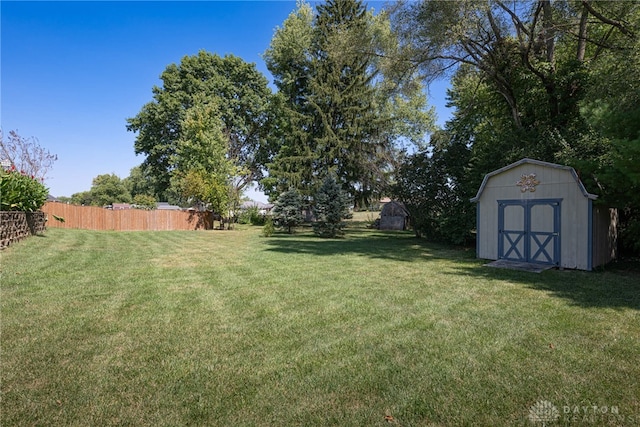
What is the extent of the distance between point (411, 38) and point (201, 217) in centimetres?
1809

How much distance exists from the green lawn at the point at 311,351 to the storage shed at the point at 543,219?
78.5 inches

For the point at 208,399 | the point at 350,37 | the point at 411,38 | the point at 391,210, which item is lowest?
the point at 208,399

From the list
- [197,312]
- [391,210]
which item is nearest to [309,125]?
[391,210]

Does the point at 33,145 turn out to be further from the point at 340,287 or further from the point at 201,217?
the point at 340,287

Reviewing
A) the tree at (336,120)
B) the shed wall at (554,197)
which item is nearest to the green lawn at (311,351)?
the shed wall at (554,197)

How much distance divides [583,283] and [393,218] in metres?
19.3

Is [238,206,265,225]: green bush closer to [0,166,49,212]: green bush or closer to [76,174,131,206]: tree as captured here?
[0,166,49,212]: green bush

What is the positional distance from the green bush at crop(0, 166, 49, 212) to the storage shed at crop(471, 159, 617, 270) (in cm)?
1383

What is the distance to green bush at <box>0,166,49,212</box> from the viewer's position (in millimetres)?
9609

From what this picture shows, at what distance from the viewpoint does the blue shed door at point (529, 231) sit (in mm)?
8727

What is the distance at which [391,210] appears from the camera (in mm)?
26172

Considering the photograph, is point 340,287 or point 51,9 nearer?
point 340,287

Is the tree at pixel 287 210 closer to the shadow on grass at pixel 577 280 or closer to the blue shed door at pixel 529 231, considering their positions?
the shadow on grass at pixel 577 280

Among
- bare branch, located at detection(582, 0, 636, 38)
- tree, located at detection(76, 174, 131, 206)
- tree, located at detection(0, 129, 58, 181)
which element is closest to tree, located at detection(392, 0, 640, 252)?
bare branch, located at detection(582, 0, 636, 38)
